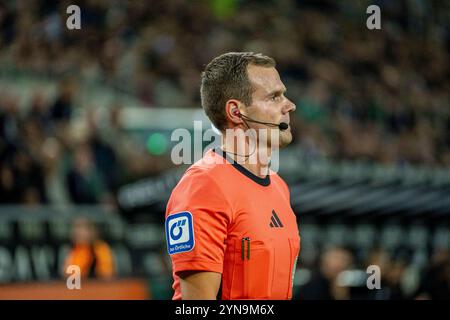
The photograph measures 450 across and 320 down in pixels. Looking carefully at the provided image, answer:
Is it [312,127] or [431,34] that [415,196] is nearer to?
[312,127]

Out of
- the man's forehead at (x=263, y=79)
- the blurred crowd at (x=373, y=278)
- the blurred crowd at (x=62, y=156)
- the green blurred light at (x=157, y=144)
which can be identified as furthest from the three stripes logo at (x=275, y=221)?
the green blurred light at (x=157, y=144)

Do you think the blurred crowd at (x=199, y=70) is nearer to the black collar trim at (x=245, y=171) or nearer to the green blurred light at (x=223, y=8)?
the green blurred light at (x=223, y=8)

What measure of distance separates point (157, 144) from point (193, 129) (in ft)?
1.37

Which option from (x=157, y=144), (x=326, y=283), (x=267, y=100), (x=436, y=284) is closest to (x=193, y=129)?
(x=157, y=144)

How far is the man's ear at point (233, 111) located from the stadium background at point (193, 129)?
8.39 ft

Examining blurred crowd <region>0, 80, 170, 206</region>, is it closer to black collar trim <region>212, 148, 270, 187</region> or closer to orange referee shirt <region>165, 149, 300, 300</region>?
black collar trim <region>212, 148, 270, 187</region>

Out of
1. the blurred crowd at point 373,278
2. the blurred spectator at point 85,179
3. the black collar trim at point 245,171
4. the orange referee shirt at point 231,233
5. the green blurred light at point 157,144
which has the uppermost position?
the black collar trim at point 245,171

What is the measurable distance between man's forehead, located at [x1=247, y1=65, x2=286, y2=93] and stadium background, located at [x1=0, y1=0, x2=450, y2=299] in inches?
99.9

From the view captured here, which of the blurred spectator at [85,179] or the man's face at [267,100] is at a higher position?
the man's face at [267,100]

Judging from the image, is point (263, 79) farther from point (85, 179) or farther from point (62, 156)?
point (62, 156)

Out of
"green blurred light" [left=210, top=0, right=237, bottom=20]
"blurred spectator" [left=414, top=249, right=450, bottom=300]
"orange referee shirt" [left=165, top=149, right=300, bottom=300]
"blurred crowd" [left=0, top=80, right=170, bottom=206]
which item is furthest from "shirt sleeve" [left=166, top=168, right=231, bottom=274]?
"green blurred light" [left=210, top=0, right=237, bottom=20]

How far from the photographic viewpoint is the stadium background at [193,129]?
734 cm

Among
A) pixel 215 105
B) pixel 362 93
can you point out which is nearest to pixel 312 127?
pixel 362 93

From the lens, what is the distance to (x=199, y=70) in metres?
10.0
